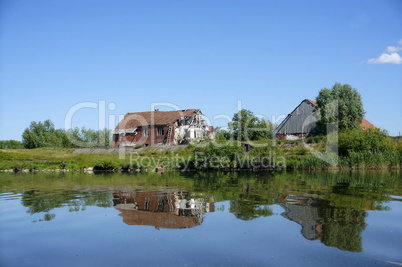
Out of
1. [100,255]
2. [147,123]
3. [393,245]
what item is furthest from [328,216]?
[147,123]

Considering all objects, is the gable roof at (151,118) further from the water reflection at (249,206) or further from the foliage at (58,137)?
the water reflection at (249,206)

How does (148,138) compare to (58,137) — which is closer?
(148,138)

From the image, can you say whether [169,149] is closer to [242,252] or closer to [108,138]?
[108,138]

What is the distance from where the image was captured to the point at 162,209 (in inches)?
611

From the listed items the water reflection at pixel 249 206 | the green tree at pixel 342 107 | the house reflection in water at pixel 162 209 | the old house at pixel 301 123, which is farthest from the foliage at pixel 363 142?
the house reflection in water at pixel 162 209

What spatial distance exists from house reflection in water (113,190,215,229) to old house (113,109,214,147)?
48.8m

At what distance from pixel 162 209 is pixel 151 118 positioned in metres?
58.0

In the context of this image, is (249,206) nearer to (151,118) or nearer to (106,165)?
(106,165)

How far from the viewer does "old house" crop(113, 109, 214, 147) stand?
228ft

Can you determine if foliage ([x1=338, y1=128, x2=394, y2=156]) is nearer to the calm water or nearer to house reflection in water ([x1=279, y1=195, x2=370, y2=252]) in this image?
the calm water

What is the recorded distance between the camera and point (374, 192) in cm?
2044

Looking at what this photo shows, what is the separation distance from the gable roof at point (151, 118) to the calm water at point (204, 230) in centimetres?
5228

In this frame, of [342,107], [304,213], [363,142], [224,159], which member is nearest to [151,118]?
[224,159]

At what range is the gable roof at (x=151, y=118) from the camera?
7106cm
